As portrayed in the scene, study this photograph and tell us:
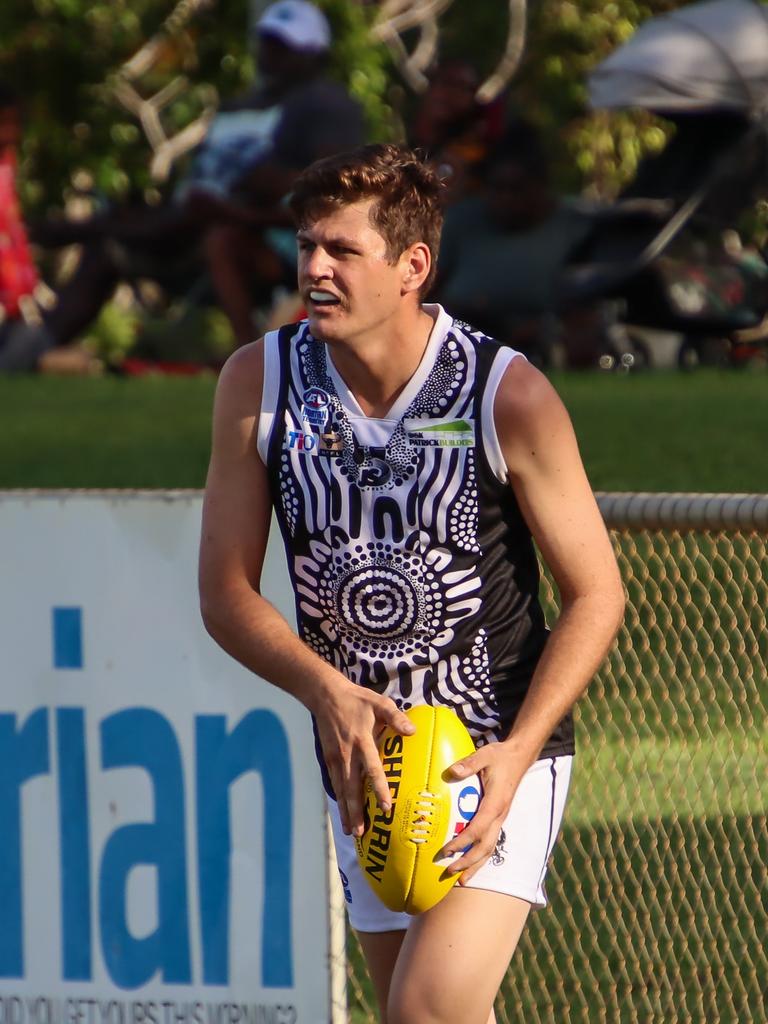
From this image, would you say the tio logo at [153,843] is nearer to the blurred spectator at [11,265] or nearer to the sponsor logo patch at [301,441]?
the sponsor logo patch at [301,441]

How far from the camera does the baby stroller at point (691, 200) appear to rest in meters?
14.0

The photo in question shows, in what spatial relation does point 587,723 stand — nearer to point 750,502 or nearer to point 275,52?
point 750,502

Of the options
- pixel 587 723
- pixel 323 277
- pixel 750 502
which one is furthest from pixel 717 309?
pixel 323 277

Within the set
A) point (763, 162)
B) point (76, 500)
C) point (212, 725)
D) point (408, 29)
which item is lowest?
point (408, 29)

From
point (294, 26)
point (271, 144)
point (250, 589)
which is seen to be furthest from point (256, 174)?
point (250, 589)

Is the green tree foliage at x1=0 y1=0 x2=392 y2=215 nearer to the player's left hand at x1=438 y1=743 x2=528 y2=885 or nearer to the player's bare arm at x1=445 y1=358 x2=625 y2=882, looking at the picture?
the player's bare arm at x1=445 y1=358 x2=625 y2=882

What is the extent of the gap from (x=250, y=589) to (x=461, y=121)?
33.4 ft

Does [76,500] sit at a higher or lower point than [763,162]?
higher

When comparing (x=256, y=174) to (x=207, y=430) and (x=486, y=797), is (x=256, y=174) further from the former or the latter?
(x=486, y=797)

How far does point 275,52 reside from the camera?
12508 millimetres

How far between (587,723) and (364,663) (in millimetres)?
1843

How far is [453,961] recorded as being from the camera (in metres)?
3.33

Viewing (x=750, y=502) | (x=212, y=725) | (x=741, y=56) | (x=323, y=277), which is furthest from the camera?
(x=741, y=56)

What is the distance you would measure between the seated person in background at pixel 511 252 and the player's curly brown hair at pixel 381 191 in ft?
31.4
